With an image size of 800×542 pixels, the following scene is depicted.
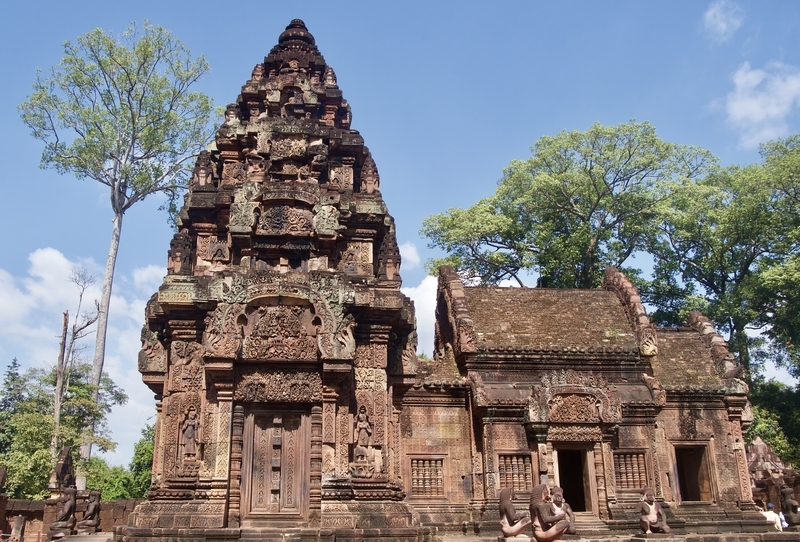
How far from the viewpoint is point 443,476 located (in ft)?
48.5

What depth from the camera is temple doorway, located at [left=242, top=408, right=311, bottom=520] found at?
396 inches

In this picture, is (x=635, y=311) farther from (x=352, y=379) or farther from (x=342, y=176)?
(x=352, y=379)

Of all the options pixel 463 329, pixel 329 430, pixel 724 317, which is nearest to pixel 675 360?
pixel 463 329

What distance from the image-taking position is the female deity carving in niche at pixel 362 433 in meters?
10.2

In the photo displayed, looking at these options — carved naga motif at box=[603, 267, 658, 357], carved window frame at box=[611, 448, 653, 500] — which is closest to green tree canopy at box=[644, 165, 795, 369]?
carved naga motif at box=[603, 267, 658, 357]

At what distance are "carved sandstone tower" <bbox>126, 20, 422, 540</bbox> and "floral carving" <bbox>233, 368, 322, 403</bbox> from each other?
2 cm

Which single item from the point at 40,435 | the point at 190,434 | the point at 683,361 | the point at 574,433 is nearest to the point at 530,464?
the point at 574,433

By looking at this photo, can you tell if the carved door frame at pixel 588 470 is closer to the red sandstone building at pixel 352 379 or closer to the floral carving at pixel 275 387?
the red sandstone building at pixel 352 379

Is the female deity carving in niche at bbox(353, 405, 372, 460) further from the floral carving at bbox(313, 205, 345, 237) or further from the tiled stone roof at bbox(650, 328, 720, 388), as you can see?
the tiled stone roof at bbox(650, 328, 720, 388)

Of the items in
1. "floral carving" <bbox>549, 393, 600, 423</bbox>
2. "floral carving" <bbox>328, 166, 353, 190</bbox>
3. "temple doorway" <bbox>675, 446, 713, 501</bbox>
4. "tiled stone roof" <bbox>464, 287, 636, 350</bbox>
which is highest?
"floral carving" <bbox>328, 166, 353, 190</bbox>

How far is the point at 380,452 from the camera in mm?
10328

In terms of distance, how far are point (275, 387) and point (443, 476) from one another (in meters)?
5.94

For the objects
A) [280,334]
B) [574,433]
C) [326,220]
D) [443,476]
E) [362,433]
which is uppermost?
[326,220]

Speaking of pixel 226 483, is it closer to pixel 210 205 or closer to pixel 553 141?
pixel 210 205
